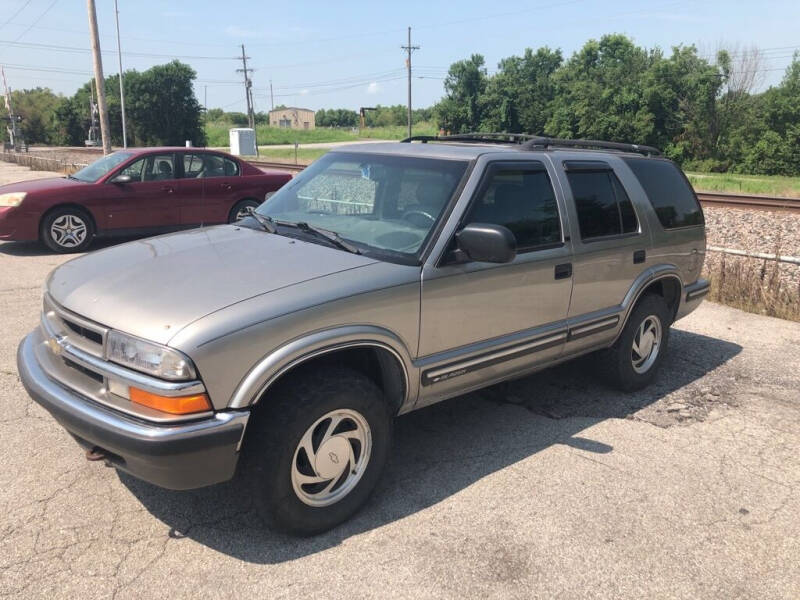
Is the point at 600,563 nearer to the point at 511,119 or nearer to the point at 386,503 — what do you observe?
the point at 386,503

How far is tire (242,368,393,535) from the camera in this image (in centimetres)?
291

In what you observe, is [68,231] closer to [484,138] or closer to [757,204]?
[484,138]

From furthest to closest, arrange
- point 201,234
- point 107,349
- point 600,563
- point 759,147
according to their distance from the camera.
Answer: point 759,147, point 201,234, point 600,563, point 107,349

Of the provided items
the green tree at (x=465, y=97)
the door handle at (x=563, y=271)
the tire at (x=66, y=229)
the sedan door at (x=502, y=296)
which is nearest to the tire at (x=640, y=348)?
the sedan door at (x=502, y=296)

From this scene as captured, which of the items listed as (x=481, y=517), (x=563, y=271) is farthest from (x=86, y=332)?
(x=563, y=271)

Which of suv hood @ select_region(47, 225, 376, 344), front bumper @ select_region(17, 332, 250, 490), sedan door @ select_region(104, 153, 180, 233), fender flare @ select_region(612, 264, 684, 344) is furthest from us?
sedan door @ select_region(104, 153, 180, 233)

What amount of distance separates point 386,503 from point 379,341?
0.90 metres

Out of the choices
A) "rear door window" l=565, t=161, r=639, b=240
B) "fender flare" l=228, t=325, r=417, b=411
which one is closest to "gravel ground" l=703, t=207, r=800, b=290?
"rear door window" l=565, t=161, r=639, b=240

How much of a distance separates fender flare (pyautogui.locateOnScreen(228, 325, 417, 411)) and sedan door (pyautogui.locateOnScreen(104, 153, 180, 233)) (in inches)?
313

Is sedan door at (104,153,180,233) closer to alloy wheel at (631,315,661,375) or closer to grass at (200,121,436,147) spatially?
alloy wheel at (631,315,661,375)

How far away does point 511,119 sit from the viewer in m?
63.7

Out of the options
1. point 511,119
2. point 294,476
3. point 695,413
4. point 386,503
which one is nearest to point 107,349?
point 294,476

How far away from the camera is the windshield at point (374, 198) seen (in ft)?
12.1

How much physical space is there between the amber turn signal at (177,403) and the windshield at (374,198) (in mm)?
1274
